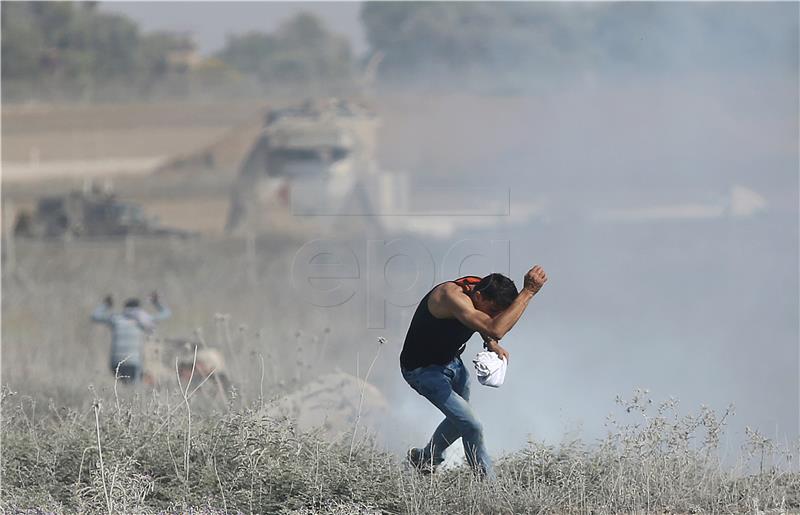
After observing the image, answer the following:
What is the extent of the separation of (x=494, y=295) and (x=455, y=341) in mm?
403

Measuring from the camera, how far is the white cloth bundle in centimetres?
688

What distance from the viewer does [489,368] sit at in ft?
22.6

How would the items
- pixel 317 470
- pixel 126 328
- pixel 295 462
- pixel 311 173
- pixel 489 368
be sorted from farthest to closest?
pixel 311 173 < pixel 126 328 < pixel 295 462 < pixel 317 470 < pixel 489 368

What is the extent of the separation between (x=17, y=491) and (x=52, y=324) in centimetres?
1462

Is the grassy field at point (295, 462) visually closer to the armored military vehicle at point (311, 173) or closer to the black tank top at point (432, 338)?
the black tank top at point (432, 338)

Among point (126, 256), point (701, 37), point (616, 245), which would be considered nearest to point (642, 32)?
point (701, 37)

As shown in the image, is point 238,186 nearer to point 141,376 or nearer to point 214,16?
point 214,16

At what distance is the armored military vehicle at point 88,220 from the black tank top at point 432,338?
20751mm

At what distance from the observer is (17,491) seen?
24.2 ft

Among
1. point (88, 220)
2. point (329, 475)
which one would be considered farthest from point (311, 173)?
point (329, 475)

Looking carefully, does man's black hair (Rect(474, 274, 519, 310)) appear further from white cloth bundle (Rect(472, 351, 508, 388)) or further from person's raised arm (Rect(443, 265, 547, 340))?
white cloth bundle (Rect(472, 351, 508, 388))

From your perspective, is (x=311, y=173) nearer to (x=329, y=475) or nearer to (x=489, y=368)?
(x=329, y=475)

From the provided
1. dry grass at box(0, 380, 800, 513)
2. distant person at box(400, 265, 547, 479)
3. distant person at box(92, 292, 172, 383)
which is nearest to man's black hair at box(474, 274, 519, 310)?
distant person at box(400, 265, 547, 479)

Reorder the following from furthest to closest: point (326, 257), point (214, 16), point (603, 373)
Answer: point (214, 16)
point (326, 257)
point (603, 373)
